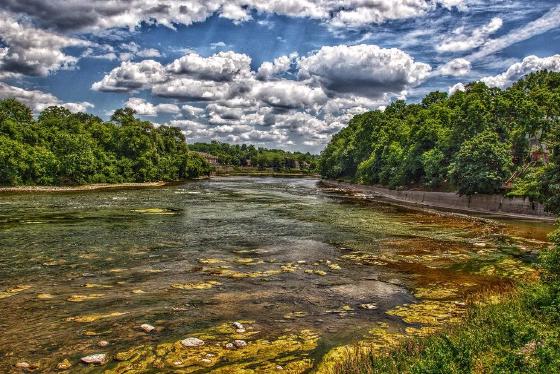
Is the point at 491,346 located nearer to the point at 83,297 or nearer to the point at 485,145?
the point at 83,297

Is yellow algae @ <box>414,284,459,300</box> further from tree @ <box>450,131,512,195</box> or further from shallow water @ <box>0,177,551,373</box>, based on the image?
tree @ <box>450,131,512,195</box>

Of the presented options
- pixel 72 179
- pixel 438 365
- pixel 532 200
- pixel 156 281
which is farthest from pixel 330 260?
pixel 72 179

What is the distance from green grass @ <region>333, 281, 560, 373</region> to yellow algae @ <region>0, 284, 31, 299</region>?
47.1 feet

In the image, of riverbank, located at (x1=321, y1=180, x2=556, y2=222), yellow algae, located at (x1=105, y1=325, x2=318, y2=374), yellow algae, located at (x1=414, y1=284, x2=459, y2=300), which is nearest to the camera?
yellow algae, located at (x1=105, y1=325, x2=318, y2=374)

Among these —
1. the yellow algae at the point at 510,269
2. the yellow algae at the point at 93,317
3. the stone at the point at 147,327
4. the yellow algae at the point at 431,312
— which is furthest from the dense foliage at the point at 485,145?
the yellow algae at the point at 93,317

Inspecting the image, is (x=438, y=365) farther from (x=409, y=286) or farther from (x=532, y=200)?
(x=532, y=200)

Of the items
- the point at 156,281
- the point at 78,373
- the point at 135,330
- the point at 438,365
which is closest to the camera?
the point at 438,365

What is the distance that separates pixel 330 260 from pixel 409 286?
6.49 metres

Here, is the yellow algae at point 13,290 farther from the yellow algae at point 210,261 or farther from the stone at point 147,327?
the yellow algae at point 210,261

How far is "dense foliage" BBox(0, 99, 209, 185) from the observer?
292ft

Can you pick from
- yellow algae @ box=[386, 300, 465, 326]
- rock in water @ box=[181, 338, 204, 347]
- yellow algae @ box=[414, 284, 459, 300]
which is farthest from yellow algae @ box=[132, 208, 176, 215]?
rock in water @ box=[181, 338, 204, 347]

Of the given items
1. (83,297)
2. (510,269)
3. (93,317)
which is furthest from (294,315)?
(510,269)

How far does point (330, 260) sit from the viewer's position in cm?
2616

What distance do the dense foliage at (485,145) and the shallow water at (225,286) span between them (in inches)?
427
